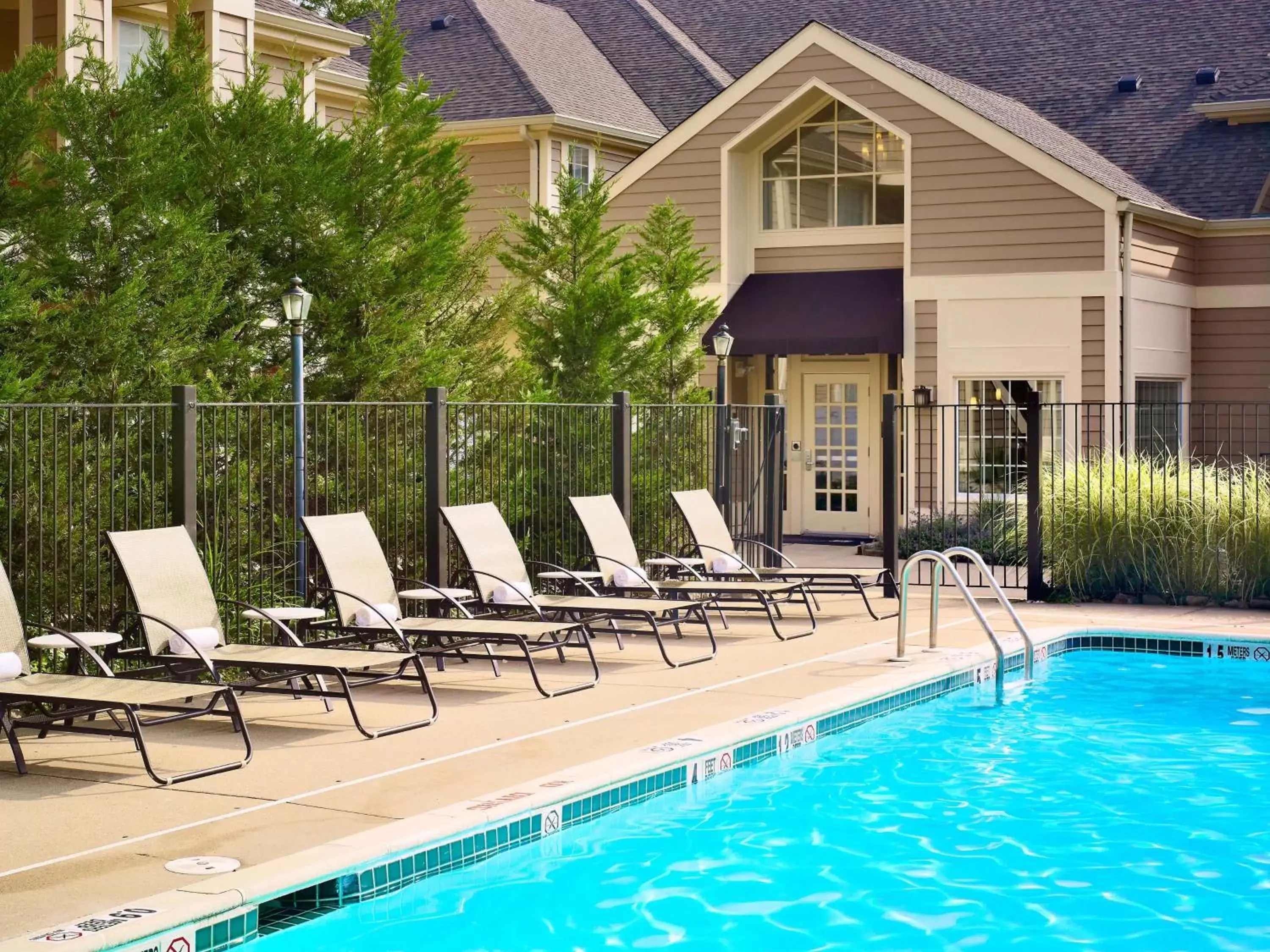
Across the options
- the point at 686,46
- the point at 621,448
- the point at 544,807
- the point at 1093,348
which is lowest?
the point at 544,807

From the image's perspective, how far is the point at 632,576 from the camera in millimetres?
11852

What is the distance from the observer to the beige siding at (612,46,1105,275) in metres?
19.6

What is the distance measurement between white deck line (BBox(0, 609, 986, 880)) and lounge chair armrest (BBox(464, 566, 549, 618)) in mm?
1299

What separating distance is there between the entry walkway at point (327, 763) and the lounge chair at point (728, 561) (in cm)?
110

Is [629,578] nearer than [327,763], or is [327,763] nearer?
[327,763]

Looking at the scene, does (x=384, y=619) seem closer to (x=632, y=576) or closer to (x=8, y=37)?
(x=632, y=576)

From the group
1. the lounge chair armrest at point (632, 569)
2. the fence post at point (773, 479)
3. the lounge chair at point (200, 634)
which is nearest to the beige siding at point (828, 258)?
the fence post at point (773, 479)

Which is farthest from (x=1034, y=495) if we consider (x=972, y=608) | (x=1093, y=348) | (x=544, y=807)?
(x=544, y=807)

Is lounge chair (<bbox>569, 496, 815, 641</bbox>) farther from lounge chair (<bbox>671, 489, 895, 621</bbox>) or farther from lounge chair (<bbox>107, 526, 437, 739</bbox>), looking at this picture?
lounge chair (<bbox>107, 526, 437, 739</bbox>)

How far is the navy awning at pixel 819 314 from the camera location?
2052cm

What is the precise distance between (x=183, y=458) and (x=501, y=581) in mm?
2283

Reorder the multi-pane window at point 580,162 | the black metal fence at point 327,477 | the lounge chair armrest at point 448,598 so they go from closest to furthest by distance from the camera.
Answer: the black metal fence at point 327,477
the lounge chair armrest at point 448,598
the multi-pane window at point 580,162

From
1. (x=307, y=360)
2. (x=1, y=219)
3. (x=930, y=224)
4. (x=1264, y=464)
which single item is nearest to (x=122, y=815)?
(x=1, y=219)

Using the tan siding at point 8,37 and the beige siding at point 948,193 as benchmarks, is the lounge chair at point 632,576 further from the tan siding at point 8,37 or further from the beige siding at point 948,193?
the beige siding at point 948,193
